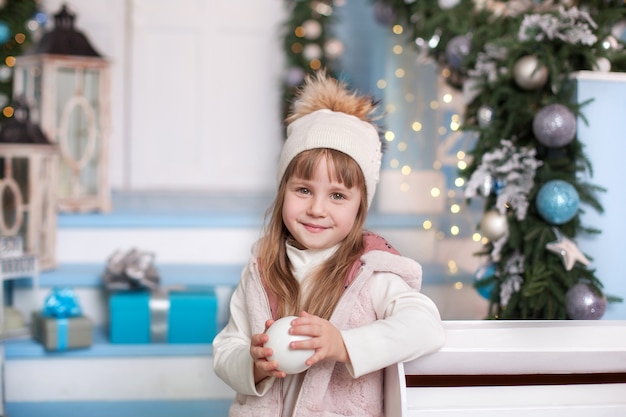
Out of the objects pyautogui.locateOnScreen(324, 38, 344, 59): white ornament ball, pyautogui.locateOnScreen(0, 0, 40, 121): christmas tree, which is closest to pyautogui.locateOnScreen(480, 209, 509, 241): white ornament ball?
pyautogui.locateOnScreen(324, 38, 344, 59): white ornament ball

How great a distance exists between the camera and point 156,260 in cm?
344

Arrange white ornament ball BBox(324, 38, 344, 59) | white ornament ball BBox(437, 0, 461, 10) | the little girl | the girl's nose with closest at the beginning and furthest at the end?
1. the little girl
2. the girl's nose
3. white ornament ball BBox(437, 0, 461, 10)
4. white ornament ball BBox(324, 38, 344, 59)

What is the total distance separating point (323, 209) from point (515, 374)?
43cm

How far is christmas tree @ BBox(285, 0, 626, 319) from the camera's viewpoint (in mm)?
2344

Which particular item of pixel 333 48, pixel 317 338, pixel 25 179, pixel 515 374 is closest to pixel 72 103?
pixel 25 179

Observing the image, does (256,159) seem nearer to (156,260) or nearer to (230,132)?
(230,132)

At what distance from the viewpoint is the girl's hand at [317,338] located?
1.07m

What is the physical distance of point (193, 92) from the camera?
195 inches

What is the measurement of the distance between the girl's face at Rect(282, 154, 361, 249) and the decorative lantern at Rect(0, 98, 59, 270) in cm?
198

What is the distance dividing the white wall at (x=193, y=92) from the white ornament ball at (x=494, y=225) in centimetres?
258

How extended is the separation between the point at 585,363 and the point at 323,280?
1.51 ft

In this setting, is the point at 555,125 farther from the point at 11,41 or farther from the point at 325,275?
the point at 11,41

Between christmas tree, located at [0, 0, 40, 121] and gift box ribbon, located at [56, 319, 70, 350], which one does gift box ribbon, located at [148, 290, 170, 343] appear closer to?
gift box ribbon, located at [56, 319, 70, 350]

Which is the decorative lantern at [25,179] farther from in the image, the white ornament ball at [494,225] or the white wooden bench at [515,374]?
the white wooden bench at [515,374]
